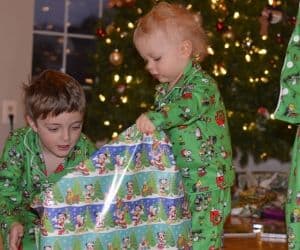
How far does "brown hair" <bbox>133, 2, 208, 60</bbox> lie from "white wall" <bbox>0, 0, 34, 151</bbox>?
176 cm

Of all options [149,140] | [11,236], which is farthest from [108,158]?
[11,236]

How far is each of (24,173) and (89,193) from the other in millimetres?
486

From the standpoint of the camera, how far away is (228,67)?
390 centimetres

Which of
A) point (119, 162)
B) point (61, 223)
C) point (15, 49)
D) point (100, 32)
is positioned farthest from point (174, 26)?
point (15, 49)

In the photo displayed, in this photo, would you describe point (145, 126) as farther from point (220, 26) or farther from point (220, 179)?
point (220, 26)

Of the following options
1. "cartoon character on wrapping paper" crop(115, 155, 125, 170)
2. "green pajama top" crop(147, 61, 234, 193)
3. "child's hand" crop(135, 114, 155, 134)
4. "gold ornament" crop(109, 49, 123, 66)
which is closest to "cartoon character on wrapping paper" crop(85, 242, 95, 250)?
"cartoon character on wrapping paper" crop(115, 155, 125, 170)

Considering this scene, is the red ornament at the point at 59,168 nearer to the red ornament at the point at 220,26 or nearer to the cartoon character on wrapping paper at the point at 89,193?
the cartoon character on wrapping paper at the point at 89,193

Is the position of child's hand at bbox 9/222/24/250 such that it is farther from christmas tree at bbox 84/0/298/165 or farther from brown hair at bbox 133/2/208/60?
christmas tree at bbox 84/0/298/165

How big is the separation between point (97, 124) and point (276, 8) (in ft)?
3.86

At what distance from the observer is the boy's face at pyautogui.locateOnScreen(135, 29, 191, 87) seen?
2.29 meters

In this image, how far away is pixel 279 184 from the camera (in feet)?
13.7

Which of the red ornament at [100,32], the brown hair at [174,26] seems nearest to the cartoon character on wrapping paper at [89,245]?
the brown hair at [174,26]

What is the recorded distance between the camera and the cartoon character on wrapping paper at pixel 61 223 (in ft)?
6.28

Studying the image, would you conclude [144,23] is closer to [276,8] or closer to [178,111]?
[178,111]
